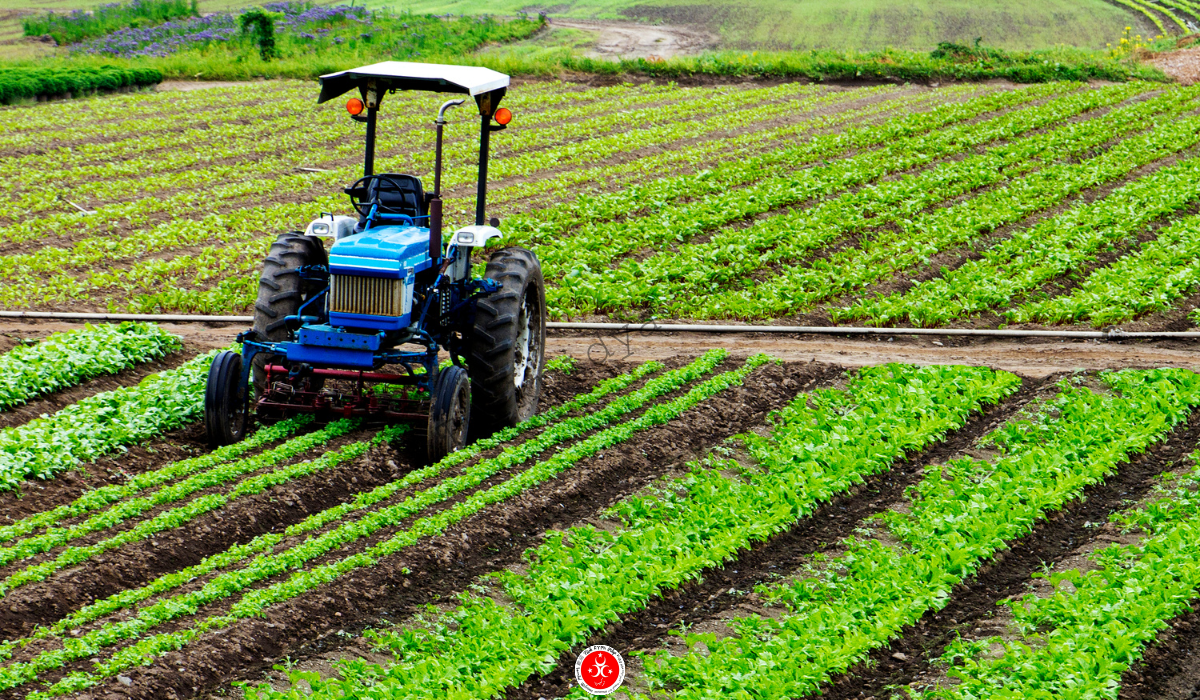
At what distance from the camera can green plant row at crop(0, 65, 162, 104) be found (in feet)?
93.7

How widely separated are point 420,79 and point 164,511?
12.1ft

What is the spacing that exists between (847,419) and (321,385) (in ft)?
13.8

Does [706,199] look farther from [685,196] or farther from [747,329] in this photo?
[747,329]

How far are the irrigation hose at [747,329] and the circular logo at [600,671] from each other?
285 inches

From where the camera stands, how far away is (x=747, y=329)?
1292 cm

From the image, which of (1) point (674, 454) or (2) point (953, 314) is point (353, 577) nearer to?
(1) point (674, 454)

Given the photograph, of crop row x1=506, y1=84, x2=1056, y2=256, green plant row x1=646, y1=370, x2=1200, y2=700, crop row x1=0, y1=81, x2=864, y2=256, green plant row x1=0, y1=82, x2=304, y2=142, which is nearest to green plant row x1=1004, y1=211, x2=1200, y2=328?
green plant row x1=646, y1=370, x2=1200, y2=700

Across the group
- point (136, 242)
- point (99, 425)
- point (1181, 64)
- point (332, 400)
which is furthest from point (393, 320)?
point (1181, 64)

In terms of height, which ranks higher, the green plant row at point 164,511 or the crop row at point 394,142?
the crop row at point 394,142

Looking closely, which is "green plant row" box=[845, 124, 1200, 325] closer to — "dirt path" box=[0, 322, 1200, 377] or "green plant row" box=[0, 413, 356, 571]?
"dirt path" box=[0, 322, 1200, 377]

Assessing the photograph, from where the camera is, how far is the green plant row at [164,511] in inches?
271

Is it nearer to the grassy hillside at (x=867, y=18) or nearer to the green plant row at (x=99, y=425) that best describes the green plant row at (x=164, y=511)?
the green plant row at (x=99, y=425)

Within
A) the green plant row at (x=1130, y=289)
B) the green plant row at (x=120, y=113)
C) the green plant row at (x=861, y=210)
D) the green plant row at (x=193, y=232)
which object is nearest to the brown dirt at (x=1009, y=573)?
the green plant row at (x=1130, y=289)

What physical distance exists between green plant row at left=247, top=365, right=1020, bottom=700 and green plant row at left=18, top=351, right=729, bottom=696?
2.09 feet
